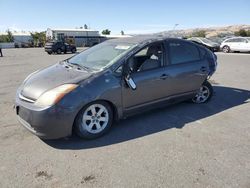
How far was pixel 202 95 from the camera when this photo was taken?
598cm

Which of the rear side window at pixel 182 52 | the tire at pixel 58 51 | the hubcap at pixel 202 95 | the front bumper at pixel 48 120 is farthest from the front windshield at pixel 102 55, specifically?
the tire at pixel 58 51

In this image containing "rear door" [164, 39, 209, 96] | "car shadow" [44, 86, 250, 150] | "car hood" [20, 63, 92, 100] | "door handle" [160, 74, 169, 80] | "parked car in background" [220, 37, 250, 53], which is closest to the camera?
"car hood" [20, 63, 92, 100]

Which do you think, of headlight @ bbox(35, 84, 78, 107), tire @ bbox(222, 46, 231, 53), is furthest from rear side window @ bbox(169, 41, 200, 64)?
tire @ bbox(222, 46, 231, 53)

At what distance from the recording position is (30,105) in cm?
369

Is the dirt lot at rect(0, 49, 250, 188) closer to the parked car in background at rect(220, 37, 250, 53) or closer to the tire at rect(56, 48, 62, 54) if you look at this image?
the parked car in background at rect(220, 37, 250, 53)

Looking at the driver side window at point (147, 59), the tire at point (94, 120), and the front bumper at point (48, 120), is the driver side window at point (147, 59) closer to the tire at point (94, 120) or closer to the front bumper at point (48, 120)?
the tire at point (94, 120)

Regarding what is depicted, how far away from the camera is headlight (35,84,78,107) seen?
141 inches

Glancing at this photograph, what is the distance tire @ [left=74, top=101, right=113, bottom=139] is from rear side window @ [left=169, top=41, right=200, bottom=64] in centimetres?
178

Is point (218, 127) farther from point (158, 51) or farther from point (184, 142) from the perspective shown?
point (158, 51)

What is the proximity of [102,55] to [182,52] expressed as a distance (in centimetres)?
171

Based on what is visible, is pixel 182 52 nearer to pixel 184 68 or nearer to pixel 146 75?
pixel 184 68

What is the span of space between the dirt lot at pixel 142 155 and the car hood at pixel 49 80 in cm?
77

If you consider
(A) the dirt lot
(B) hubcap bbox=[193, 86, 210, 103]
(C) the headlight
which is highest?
(C) the headlight

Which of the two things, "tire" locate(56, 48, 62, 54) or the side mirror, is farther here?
"tire" locate(56, 48, 62, 54)
